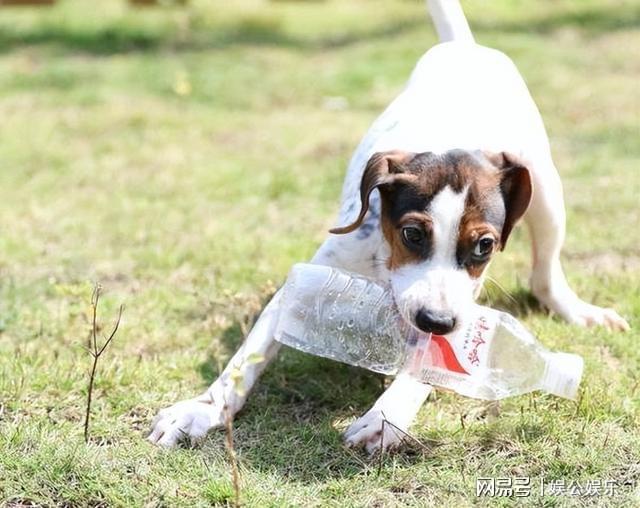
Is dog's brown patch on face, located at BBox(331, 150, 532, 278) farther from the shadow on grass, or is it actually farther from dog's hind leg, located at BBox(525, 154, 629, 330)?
the shadow on grass

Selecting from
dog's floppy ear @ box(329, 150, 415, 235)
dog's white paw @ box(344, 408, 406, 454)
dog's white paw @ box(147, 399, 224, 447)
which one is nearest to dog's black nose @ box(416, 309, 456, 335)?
dog's white paw @ box(344, 408, 406, 454)

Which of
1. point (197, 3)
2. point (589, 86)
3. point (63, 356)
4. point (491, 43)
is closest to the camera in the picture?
point (63, 356)

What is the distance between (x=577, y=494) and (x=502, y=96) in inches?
79.5

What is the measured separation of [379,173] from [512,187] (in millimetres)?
519

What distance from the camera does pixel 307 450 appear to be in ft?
11.8

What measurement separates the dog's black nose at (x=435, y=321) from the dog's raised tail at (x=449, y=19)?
2386mm

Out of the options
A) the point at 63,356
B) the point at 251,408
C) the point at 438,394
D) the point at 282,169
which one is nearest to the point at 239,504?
the point at 251,408

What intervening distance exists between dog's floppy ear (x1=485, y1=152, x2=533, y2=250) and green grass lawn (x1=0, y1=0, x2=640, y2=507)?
677 millimetres

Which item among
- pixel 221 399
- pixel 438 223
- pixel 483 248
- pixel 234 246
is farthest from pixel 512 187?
pixel 234 246

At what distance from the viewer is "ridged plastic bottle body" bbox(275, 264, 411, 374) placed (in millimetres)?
3877

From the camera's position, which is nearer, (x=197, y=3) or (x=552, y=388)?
(x=552, y=388)

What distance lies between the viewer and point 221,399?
379 centimetres

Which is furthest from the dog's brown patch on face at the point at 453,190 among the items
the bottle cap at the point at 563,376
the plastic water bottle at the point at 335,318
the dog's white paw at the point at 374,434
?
the dog's white paw at the point at 374,434

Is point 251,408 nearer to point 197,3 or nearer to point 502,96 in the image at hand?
point 502,96
